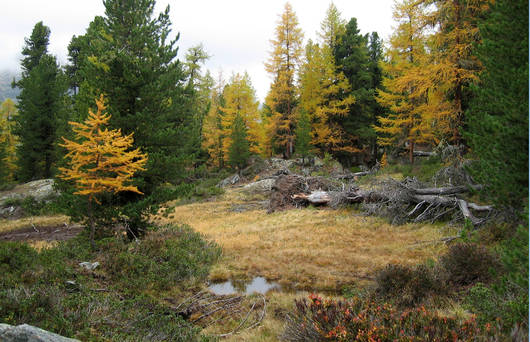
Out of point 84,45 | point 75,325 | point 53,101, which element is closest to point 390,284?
point 75,325

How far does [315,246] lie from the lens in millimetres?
10375

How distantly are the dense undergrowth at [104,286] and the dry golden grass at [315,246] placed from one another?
1.24 meters

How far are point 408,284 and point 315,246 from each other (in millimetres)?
4801

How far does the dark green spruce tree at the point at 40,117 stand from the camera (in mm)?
25547

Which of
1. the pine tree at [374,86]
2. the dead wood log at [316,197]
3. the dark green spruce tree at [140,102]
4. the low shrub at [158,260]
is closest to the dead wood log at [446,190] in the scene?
the dead wood log at [316,197]

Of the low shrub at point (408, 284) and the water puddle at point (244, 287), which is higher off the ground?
the low shrub at point (408, 284)

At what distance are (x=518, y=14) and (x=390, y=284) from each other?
190 inches

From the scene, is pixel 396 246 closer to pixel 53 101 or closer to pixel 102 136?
pixel 102 136

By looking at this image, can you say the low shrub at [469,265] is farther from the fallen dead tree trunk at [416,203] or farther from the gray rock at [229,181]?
the gray rock at [229,181]

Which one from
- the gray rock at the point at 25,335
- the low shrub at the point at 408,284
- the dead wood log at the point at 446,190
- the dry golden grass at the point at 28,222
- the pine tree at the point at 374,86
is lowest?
the dry golden grass at the point at 28,222

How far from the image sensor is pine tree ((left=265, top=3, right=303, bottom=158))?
95.9 feet

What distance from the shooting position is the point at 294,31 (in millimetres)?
29188

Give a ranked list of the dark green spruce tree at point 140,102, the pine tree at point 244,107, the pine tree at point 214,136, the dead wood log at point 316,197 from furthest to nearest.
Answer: the pine tree at point 214,136 < the pine tree at point 244,107 < the dead wood log at point 316,197 < the dark green spruce tree at point 140,102

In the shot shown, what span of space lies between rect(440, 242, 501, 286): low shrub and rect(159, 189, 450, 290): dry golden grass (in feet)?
5.04
